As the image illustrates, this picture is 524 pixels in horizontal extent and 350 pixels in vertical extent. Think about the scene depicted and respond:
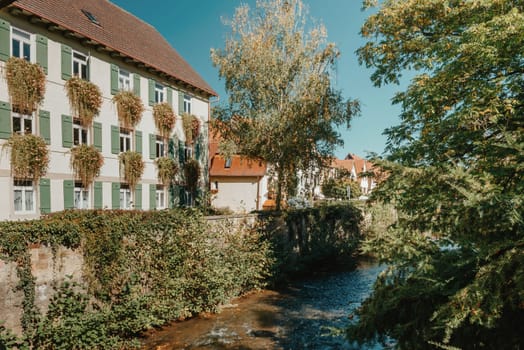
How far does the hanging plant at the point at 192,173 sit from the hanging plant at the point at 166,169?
47.7 inches

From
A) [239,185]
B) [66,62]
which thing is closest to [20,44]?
[66,62]

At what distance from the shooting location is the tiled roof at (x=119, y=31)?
1476cm

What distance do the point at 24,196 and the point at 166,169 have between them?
730 cm

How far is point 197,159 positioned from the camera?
22.7 meters

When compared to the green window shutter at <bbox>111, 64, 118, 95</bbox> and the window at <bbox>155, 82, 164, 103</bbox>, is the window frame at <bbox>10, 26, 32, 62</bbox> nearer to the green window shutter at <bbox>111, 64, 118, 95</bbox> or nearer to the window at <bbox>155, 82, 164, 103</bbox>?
the green window shutter at <bbox>111, 64, 118, 95</bbox>

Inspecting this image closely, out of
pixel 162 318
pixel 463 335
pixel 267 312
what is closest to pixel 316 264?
pixel 267 312

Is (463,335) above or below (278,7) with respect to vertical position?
below

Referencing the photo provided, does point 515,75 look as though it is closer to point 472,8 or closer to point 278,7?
point 472,8

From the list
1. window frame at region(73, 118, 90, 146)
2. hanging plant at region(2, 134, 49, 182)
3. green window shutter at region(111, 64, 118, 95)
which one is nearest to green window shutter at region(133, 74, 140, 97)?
green window shutter at region(111, 64, 118, 95)

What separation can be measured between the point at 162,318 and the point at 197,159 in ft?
45.0

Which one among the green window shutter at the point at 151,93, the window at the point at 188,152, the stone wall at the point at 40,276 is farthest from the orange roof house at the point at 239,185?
the stone wall at the point at 40,276

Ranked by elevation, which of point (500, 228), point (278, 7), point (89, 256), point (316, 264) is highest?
point (278, 7)

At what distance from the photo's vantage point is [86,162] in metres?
15.5

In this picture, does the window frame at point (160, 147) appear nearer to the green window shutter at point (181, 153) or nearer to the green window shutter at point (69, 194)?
the green window shutter at point (181, 153)
